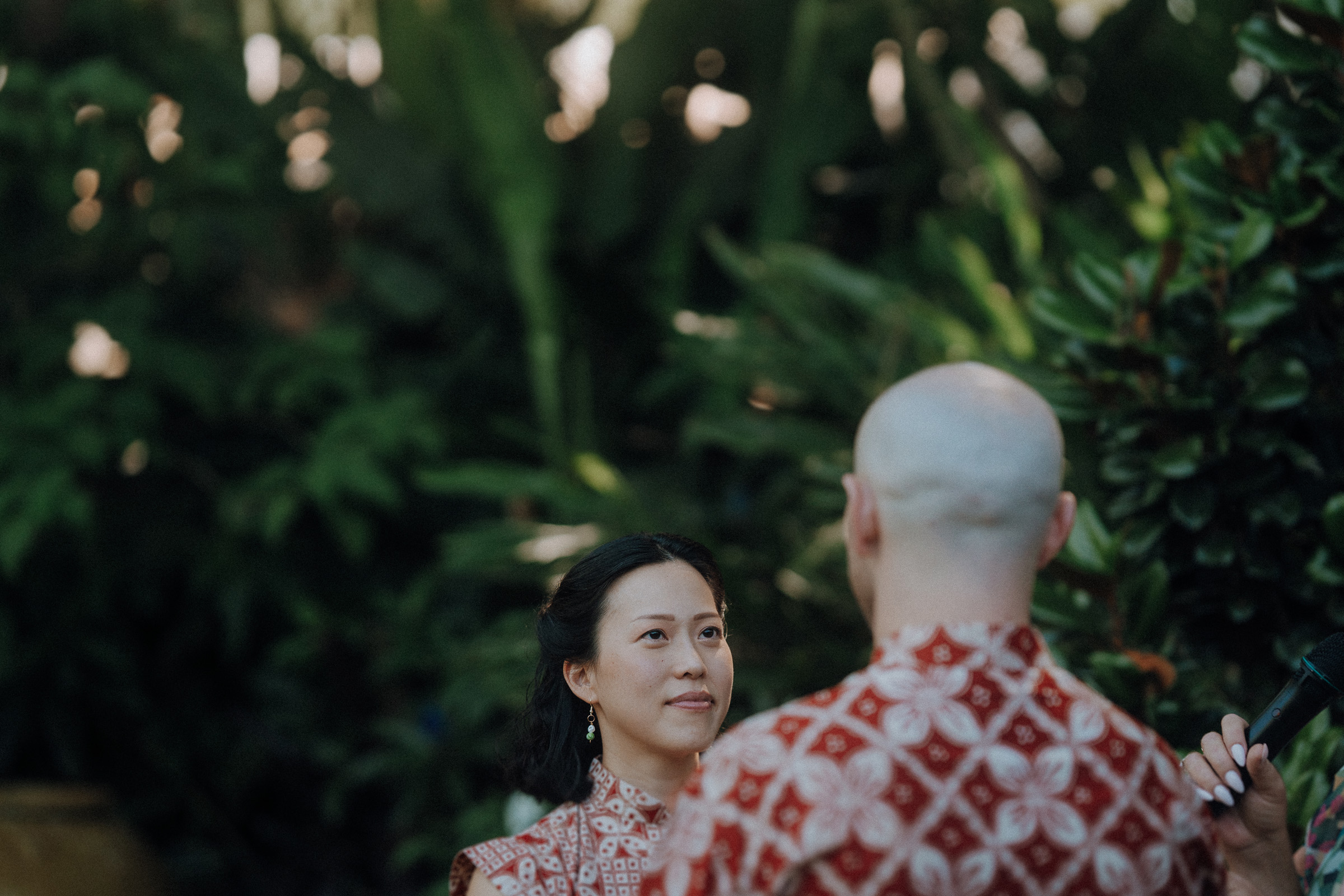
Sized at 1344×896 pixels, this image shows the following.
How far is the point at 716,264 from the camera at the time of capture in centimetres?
513

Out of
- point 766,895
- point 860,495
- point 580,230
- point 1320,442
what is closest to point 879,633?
point 860,495

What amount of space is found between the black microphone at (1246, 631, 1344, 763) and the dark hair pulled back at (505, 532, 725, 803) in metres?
0.61

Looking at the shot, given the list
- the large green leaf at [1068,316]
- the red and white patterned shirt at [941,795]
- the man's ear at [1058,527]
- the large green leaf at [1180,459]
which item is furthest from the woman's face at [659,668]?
the large green leaf at [1068,316]

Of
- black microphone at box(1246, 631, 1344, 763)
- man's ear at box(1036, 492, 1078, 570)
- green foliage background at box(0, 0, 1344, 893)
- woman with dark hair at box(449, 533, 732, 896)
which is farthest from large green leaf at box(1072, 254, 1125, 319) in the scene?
man's ear at box(1036, 492, 1078, 570)

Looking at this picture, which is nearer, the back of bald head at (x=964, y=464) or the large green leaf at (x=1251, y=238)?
the back of bald head at (x=964, y=464)

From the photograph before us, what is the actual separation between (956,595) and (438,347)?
4683mm

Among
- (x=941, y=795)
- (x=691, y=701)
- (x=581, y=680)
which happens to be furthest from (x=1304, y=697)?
(x=581, y=680)

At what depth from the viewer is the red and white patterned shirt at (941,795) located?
929 mm

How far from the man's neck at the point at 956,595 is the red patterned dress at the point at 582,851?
17.7 inches

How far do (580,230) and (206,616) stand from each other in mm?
2245

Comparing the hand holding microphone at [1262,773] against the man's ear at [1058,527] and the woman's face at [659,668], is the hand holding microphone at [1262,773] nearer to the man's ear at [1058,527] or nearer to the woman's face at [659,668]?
the man's ear at [1058,527]

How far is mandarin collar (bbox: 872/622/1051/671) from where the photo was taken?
99 centimetres

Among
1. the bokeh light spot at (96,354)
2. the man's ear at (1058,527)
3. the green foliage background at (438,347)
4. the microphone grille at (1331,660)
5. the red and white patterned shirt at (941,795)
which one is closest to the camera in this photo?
the red and white patterned shirt at (941,795)

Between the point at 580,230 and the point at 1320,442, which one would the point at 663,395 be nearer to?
the point at 580,230
